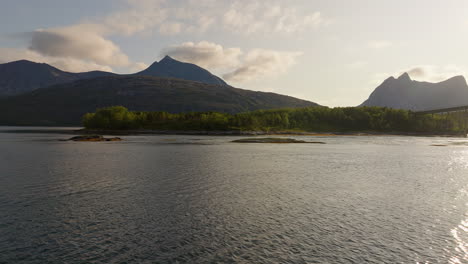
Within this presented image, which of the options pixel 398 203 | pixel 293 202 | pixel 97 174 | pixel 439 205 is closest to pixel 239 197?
pixel 293 202

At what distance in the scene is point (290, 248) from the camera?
771 inches

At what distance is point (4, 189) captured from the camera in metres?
35.2

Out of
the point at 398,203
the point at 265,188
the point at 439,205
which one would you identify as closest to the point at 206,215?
the point at 265,188

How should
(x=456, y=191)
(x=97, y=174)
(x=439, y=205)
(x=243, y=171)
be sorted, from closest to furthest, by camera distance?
1. (x=439, y=205)
2. (x=456, y=191)
3. (x=97, y=174)
4. (x=243, y=171)

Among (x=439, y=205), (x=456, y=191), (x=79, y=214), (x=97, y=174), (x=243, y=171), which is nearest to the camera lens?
(x=79, y=214)

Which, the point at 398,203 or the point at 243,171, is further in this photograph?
the point at 243,171

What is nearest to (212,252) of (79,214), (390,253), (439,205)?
(390,253)

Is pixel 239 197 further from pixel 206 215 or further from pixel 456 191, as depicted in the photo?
pixel 456 191

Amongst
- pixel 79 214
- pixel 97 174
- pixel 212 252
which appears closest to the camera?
pixel 212 252

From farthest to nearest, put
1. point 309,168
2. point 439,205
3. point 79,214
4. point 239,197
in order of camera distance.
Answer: point 309,168 < point 239,197 < point 439,205 < point 79,214

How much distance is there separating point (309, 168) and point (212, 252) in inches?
1609

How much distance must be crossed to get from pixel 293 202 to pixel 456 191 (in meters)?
23.7

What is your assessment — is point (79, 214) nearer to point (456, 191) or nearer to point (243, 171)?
point (243, 171)

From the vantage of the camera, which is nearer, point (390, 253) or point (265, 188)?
point (390, 253)
